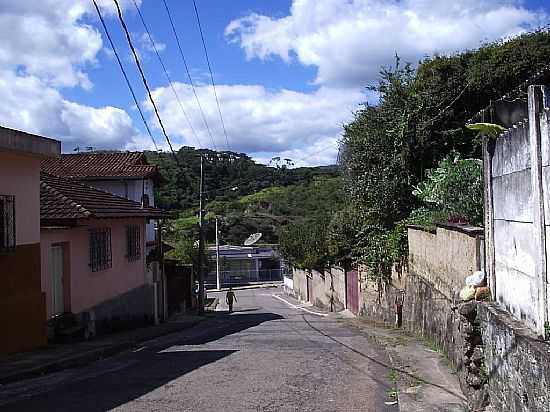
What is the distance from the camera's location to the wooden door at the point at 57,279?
1695 cm

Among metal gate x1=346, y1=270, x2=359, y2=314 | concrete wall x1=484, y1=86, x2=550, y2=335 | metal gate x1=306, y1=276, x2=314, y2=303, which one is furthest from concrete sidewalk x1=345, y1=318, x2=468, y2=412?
metal gate x1=306, y1=276, x2=314, y2=303

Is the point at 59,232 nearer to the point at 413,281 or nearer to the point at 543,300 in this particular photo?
the point at 413,281

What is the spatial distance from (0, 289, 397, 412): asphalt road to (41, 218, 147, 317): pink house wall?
324 cm

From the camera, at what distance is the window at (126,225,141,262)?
2398 centimetres

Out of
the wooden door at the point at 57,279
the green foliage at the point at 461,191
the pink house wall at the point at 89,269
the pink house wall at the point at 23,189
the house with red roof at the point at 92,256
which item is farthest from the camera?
the house with red roof at the point at 92,256

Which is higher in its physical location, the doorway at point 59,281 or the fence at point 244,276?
the doorway at point 59,281

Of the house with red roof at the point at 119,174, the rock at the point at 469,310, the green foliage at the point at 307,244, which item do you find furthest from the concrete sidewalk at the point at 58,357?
the house with red roof at the point at 119,174

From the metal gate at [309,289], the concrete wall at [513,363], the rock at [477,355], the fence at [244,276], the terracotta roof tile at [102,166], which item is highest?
the terracotta roof tile at [102,166]

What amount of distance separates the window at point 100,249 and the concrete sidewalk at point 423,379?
889cm

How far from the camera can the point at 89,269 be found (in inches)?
766

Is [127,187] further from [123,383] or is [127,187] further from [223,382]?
[223,382]

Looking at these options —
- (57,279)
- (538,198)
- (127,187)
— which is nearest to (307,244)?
(127,187)

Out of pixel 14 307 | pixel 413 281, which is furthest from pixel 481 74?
pixel 14 307

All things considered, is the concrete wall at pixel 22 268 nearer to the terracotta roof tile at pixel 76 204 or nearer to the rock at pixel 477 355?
the terracotta roof tile at pixel 76 204
